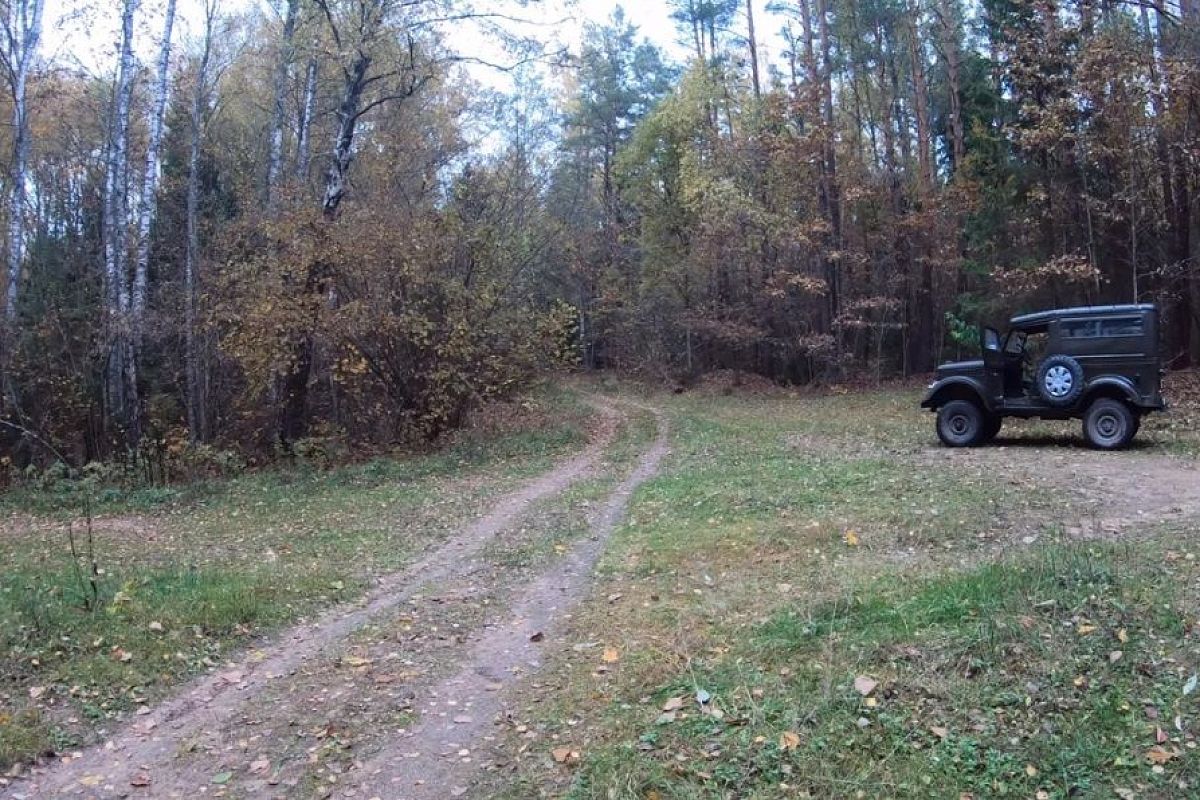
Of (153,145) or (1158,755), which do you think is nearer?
(1158,755)

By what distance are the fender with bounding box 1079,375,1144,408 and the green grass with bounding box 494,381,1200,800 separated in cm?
516

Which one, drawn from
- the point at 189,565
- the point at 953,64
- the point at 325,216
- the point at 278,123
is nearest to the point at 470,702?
the point at 189,565

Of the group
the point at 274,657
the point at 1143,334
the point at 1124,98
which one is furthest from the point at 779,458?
the point at 1124,98

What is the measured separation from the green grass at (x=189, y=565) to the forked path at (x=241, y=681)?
0.25 m

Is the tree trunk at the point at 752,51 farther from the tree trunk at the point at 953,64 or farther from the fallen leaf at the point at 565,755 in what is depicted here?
the fallen leaf at the point at 565,755

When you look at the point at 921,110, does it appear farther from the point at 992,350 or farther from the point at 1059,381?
the point at 1059,381

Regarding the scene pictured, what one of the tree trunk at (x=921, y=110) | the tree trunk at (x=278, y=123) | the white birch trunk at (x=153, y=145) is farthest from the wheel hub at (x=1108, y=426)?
the white birch trunk at (x=153, y=145)

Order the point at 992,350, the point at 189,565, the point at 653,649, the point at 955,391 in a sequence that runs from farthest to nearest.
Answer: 1. the point at 955,391
2. the point at 992,350
3. the point at 189,565
4. the point at 653,649

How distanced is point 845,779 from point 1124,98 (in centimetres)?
2028

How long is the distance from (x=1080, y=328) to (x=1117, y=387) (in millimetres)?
1051

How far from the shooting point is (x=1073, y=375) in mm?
13352

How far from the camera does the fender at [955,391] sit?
14414mm

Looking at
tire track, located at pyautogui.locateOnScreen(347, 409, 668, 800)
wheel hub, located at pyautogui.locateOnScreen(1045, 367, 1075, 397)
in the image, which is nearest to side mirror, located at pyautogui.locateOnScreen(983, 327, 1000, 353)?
wheel hub, located at pyautogui.locateOnScreen(1045, 367, 1075, 397)

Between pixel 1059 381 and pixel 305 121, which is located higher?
pixel 305 121
